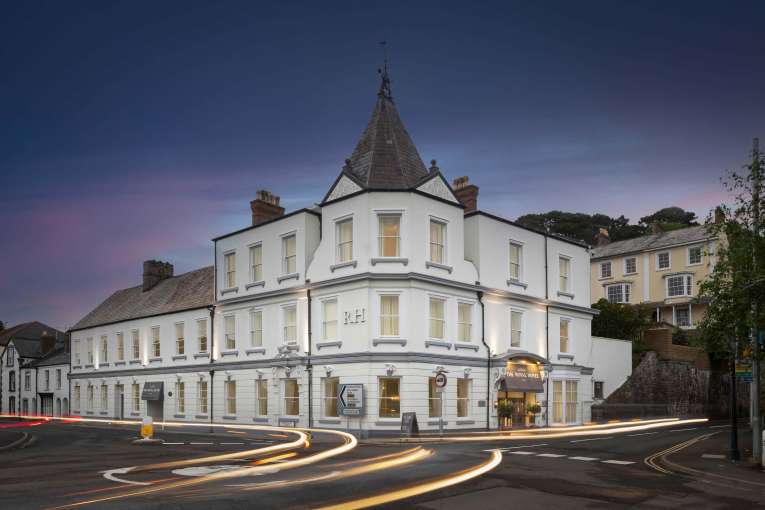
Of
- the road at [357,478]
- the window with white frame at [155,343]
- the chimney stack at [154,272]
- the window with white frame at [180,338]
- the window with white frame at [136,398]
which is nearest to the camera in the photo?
the road at [357,478]

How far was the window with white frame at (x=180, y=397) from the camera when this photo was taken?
146 feet

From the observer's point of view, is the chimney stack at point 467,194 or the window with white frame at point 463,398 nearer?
the window with white frame at point 463,398

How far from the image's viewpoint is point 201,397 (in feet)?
140

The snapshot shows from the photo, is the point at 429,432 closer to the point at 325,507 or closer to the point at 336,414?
the point at 336,414

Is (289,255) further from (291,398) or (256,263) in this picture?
(291,398)

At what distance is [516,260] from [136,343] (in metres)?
28.1

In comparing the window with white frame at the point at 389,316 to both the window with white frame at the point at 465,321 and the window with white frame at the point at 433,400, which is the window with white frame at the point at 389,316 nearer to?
the window with white frame at the point at 433,400

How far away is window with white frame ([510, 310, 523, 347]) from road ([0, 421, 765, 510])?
12.3 metres

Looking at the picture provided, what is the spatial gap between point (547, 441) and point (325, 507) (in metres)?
18.1

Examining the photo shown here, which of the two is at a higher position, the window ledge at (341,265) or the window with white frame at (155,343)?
the window ledge at (341,265)

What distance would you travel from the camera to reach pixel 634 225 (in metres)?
108

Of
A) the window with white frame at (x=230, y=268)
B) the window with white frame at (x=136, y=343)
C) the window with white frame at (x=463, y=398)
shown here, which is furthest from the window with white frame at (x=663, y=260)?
the window with white frame at (x=136, y=343)

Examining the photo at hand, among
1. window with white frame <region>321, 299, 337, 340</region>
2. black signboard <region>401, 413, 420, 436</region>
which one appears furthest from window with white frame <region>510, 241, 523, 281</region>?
black signboard <region>401, 413, 420, 436</region>

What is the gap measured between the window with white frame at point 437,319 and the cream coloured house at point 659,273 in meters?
33.5
